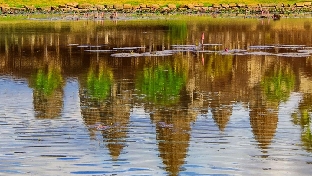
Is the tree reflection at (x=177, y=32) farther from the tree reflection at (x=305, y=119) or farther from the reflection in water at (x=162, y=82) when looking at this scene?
the tree reflection at (x=305, y=119)

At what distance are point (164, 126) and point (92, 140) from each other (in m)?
3.78

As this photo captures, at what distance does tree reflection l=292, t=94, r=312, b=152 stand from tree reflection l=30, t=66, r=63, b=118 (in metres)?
10.0

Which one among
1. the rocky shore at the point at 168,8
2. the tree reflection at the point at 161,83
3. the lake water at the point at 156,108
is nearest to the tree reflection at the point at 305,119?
the lake water at the point at 156,108

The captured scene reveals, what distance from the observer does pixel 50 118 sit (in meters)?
37.4

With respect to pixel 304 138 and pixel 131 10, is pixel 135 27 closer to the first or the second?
pixel 131 10

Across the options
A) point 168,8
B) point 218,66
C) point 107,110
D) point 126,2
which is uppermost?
point 107,110

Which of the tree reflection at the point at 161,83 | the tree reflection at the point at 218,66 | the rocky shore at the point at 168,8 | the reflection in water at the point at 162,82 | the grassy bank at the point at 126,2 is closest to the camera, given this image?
the tree reflection at the point at 161,83

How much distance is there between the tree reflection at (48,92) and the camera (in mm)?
39481

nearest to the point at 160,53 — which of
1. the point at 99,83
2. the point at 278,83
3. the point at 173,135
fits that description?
the point at 99,83

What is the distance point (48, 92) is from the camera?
47.8 metres

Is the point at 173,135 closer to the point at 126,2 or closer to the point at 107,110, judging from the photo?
the point at 107,110

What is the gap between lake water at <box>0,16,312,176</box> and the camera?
2875 centimetres

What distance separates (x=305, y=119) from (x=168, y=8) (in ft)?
450

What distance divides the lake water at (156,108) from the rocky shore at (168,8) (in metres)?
79.9
